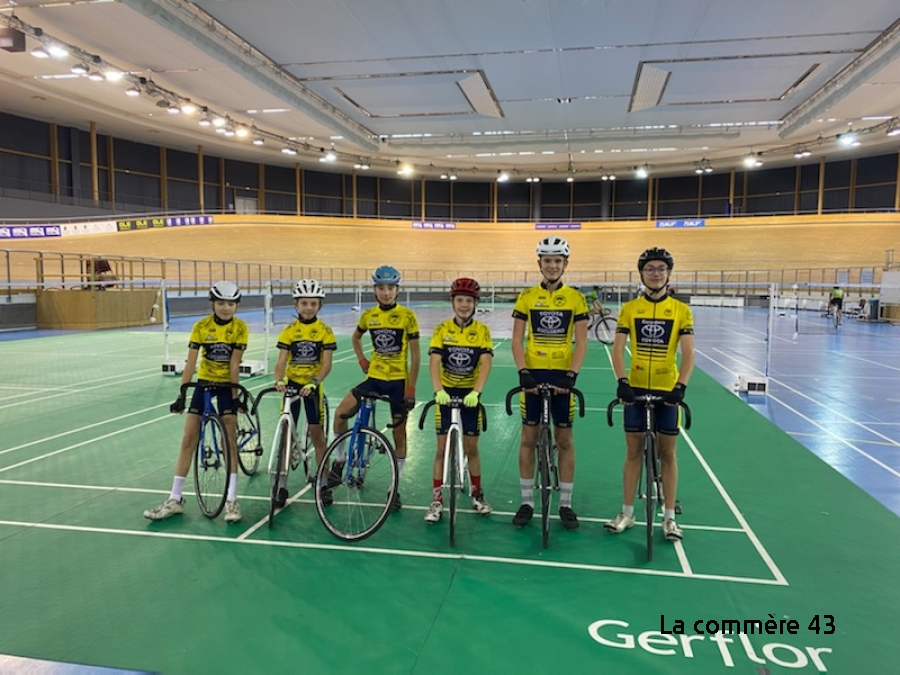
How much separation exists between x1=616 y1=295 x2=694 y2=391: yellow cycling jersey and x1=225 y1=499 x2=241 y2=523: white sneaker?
3.31 m

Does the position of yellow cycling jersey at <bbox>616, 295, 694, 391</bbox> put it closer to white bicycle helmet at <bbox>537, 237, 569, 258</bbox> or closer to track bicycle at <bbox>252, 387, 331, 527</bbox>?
white bicycle helmet at <bbox>537, 237, 569, 258</bbox>

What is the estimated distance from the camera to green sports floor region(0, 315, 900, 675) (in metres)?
2.98

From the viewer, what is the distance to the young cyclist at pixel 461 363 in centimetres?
441

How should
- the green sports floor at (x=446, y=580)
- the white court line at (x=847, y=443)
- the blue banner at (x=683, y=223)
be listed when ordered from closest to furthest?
the green sports floor at (x=446, y=580) < the white court line at (x=847, y=443) < the blue banner at (x=683, y=223)

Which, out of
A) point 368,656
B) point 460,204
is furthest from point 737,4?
point 460,204

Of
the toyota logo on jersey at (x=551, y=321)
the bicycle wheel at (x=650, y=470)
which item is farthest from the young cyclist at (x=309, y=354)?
the bicycle wheel at (x=650, y=470)

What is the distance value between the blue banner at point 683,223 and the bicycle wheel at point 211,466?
135 feet

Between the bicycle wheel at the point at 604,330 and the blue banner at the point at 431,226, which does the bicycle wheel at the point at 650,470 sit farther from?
the blue banner at the point at 431,226

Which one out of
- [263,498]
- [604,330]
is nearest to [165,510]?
[263,498]

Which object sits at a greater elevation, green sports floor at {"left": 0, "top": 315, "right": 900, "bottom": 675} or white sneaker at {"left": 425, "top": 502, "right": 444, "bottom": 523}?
white sneaker at {"left": 425, "top": 502, "right": 444, "bottom": 523}

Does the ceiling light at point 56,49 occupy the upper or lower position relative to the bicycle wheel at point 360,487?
upper

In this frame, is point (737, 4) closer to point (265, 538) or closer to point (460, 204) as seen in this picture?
point (265, 538)

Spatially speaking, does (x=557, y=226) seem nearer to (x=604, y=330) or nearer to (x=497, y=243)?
(x=497, y=243)

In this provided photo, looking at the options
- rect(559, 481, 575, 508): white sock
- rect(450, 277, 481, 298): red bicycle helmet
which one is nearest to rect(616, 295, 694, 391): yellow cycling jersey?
rect(559, 481, 575, 508): white sock
